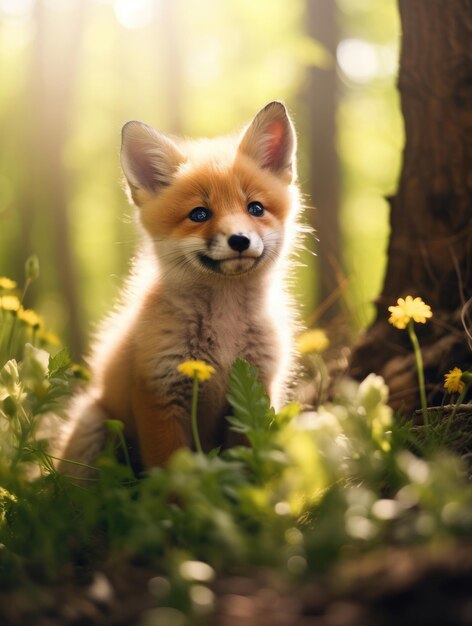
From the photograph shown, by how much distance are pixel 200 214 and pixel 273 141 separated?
78 cm

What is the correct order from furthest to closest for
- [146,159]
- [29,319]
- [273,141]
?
[273,141]
[146,159]
[29,319]

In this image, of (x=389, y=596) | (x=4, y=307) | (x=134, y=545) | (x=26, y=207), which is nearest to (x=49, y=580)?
(x=134, y=545)

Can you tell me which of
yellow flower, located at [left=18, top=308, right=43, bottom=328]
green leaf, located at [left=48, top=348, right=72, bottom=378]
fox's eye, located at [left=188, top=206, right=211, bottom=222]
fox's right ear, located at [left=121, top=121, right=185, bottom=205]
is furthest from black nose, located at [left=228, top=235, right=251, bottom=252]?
yellow flower, located at [left=18, top=308, right=43, bottom=328]

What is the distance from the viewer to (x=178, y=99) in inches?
509

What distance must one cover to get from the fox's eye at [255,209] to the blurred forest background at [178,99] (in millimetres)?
4503

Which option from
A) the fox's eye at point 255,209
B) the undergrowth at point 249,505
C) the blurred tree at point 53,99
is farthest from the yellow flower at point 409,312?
the blurred tree at point 53,99

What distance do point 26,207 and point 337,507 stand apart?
12.0 m

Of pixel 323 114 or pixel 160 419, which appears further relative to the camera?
pixel 323 114

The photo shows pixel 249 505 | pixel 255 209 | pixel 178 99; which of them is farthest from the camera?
pixel 178 99

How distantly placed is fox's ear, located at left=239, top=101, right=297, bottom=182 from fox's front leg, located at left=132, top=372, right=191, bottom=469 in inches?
54.9

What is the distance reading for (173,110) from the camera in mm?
12789

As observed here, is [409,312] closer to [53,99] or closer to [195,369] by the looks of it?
[195,369]

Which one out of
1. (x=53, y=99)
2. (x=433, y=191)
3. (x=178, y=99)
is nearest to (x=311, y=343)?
(x=433, y=191)

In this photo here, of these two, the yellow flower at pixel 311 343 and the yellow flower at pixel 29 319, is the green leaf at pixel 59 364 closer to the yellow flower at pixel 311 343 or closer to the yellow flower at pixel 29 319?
the yellow flower at pixel 29 319
